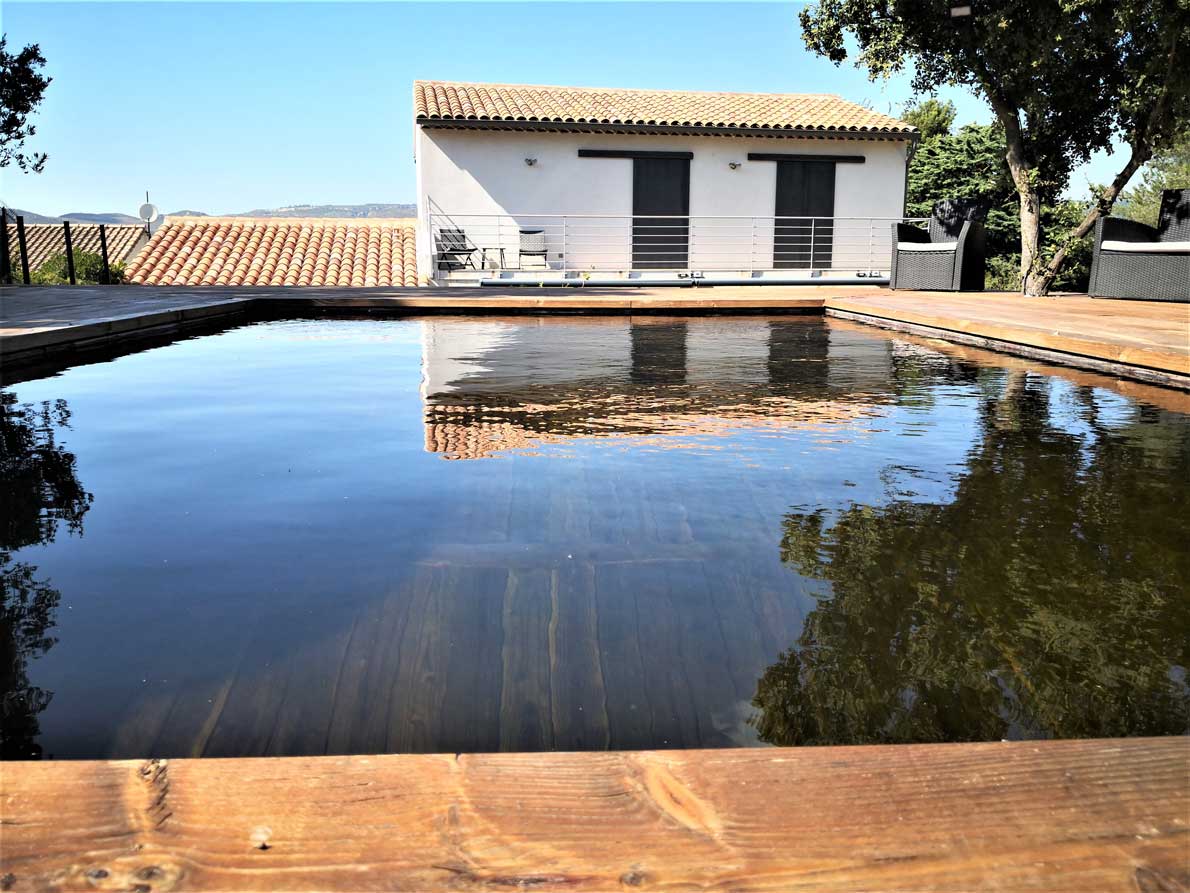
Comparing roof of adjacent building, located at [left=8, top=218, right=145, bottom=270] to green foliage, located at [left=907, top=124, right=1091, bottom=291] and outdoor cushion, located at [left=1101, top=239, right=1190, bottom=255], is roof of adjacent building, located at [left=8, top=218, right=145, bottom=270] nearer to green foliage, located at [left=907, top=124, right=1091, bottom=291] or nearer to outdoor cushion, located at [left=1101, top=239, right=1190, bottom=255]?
green foliage, located at [left=907, top=124, right=1091, bottom=291]

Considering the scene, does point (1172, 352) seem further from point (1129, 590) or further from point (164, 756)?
point (164, 756)

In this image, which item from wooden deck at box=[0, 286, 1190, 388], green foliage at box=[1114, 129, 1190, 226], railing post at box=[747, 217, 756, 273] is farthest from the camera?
green foliage at box=[1114, 129, 1190, 226]

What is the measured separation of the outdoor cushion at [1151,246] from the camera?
22.5 ft

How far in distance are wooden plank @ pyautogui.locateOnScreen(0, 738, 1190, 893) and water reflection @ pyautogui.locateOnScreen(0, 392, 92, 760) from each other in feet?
1.25

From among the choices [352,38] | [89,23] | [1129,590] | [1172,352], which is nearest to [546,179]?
[352,38]

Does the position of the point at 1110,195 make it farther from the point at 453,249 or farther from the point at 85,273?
the point at 85,273

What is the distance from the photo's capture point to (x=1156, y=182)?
32781mm

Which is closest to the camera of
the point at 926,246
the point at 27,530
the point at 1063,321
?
the point at 27,530

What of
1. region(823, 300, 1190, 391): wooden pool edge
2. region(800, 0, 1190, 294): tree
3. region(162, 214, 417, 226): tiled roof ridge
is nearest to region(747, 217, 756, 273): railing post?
region(800, 0, 1190, 294): tree

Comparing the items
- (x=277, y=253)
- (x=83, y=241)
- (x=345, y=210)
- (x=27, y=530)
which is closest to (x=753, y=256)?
(x=277, y=253)

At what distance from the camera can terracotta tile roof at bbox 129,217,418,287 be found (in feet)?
40.4

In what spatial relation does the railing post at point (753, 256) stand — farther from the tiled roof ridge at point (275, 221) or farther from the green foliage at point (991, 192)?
the tiled roof ridge at point (275, 221)

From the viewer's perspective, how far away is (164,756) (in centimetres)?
108

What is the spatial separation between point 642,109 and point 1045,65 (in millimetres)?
6226
